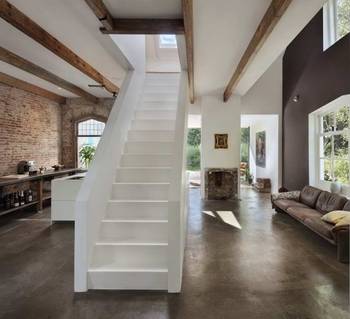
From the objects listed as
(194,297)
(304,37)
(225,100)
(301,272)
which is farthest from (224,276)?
(304,37)

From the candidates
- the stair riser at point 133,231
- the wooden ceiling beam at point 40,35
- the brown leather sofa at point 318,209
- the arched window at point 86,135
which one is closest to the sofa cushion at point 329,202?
the brown leather sofa at point 318,209

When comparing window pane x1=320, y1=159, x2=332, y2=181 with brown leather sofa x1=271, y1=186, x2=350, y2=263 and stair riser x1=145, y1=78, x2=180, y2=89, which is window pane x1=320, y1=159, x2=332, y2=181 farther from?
stair riser x1=145, y1=78, x2=180, y2=89

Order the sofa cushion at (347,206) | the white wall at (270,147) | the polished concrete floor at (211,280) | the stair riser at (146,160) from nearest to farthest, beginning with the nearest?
the polished concrete floor at (211,280)
the stair riser at (146,160)
the sofa cushion at (347,206)
the white wall at (270,147)

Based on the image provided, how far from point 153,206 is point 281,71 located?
7.13 metres

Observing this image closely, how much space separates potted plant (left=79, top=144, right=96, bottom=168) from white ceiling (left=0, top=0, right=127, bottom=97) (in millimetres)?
2540

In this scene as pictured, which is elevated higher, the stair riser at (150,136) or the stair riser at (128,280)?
the stair riser at (150,136)

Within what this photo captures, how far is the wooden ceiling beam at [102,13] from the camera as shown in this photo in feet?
10.0

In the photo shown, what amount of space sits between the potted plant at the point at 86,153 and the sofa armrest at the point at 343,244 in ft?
23.6

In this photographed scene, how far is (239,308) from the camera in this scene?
2.63 m

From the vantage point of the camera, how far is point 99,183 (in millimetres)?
3402

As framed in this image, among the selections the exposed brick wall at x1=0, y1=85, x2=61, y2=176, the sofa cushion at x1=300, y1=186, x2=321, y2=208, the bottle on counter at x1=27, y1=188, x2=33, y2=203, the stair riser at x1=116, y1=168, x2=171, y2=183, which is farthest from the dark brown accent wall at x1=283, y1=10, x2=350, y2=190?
the exposed brick wall at x1=0, y1=85, x2=61, y2=176

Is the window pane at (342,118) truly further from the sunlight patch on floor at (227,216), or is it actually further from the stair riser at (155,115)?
the stair riser at (155,115)

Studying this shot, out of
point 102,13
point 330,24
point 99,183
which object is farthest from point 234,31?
point 330,24

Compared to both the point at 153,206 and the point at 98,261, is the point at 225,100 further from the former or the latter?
the point at 98,261
